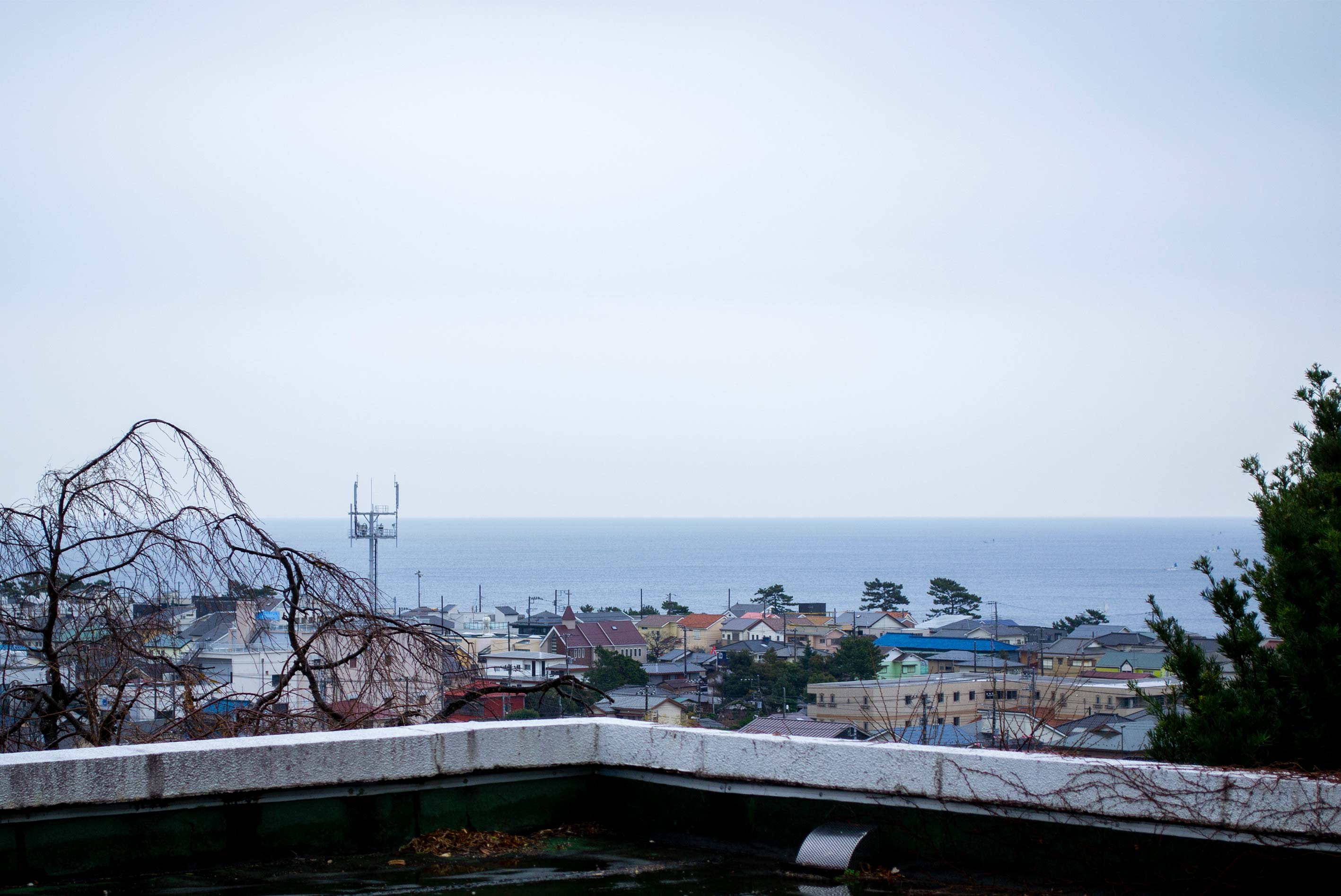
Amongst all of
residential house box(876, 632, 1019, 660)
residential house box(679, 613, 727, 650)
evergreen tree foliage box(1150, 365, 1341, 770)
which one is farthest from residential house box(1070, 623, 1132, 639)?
evergreen tree foliage box(1150, 365, 1341, 770)

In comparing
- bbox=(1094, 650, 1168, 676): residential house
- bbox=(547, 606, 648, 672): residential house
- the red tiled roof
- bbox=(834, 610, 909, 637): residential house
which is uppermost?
bbox=(1094, 650, 1168, 676): residential house

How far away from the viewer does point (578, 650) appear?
50062 millimetres

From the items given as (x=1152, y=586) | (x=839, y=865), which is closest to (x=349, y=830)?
(x=839, y=865)

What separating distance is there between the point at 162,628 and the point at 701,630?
210ft

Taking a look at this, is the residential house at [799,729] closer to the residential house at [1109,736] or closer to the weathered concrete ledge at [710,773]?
the weathered concrete ledge at [710,773]

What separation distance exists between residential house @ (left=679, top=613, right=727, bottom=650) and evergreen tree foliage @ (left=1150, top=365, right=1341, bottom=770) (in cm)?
5734

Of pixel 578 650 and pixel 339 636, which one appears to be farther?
pixel 578 650

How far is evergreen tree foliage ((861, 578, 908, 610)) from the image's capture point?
81000 mm

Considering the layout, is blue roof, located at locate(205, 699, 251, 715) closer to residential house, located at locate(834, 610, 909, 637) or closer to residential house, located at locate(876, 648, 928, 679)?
residential house, located at locate(876, 648, 928, 679)

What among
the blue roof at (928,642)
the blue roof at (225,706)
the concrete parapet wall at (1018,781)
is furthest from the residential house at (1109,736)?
the blue roof at (928,642)

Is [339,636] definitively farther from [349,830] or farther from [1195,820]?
[1195,820]

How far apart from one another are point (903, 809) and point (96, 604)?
4.43 meters

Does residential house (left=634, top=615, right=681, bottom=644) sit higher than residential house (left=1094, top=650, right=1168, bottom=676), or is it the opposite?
residential house (left=1094, top=650, right=1168, bottom=676)

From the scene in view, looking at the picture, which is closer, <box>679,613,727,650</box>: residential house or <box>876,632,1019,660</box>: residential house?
<box>876,632,1019,660</box>: residential house
